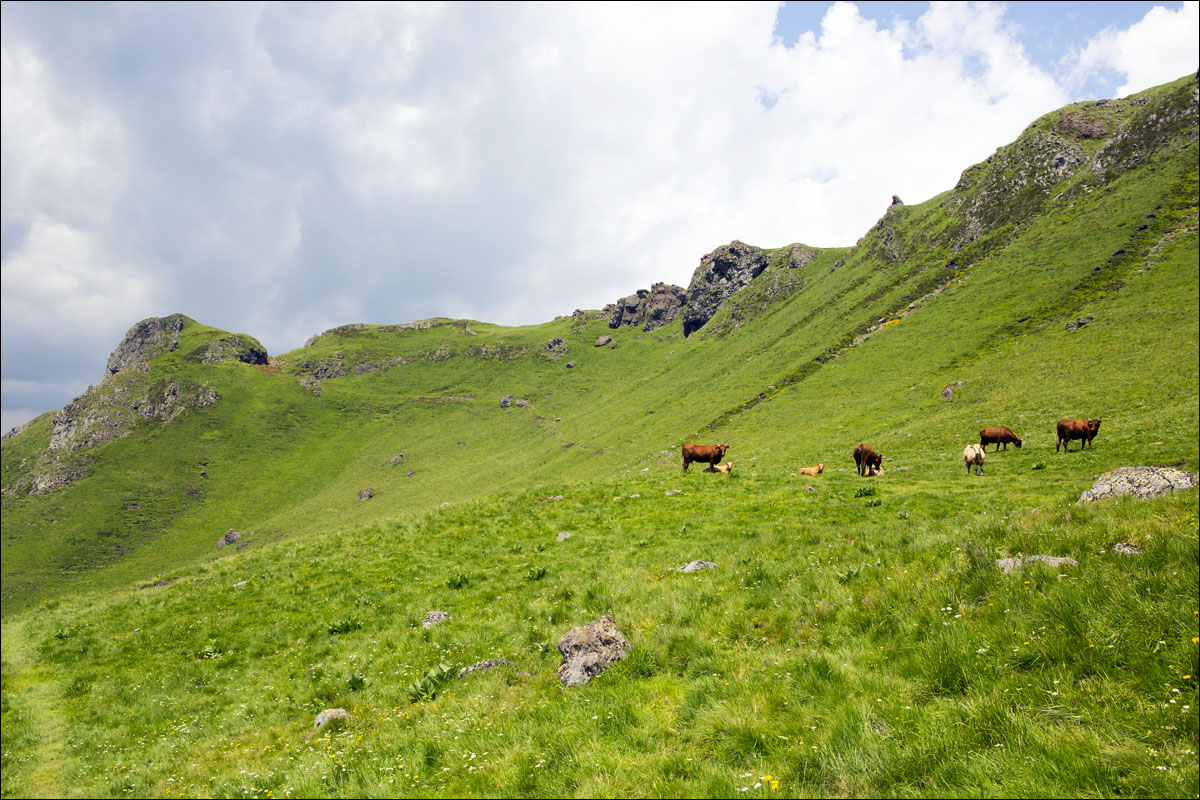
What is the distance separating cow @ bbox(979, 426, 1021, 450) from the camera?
30.3 metres

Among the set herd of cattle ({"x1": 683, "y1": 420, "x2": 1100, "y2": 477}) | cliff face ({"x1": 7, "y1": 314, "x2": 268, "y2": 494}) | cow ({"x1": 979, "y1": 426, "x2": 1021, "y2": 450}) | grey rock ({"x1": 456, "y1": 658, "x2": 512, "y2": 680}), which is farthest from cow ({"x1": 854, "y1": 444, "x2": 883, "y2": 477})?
cliff face ({"x1": 7, "y1": 314, "x2": 268, "y2": 494})

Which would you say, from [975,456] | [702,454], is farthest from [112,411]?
[975,456]

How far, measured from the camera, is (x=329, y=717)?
34.9 ft

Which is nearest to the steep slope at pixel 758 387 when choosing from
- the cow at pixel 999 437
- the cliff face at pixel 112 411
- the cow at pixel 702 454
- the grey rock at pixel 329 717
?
the cliff face at pixel 112 411

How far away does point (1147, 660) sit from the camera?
16.5 feet

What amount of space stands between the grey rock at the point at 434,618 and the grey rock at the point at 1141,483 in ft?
64.1

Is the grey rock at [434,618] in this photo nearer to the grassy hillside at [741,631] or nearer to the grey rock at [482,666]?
the grassy hillside at [741,631]

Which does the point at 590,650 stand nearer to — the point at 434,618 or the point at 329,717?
the point at 329,717

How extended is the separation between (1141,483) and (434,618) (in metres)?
22.5

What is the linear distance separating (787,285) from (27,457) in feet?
853

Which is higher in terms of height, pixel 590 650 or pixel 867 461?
pixel 590 650

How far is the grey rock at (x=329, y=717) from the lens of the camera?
10500 millimetres

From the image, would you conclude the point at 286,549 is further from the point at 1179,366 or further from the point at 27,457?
the point at 27,457

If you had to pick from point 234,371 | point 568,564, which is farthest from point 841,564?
point 234,371
